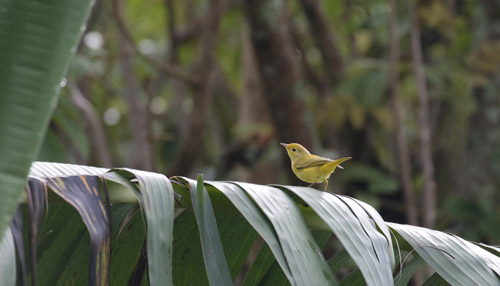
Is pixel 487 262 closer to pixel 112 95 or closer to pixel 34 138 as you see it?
pixel 34 138

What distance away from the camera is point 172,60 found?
973 centimetres

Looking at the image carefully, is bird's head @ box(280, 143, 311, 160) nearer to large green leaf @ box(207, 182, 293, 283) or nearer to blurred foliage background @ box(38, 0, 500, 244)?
large green leaf @ box(207, 182, 293, 283)

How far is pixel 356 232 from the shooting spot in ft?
5.98

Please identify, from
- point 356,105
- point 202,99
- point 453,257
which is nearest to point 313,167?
point 453,257

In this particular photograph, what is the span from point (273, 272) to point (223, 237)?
20 cm

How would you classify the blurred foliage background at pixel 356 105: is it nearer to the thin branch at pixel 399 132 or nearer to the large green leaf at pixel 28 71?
the thin branch at pixel 399 132

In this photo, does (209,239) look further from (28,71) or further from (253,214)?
(28,71)

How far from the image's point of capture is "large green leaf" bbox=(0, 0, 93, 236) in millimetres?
1133

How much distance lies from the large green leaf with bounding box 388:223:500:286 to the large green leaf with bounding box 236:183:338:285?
0.34 m

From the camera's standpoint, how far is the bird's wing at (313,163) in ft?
10.1

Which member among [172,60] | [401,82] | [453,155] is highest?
[172,60]

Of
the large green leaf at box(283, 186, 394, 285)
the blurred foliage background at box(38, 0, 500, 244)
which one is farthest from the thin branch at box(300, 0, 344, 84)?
the large green leaf at box(283, 186, 394, 285)

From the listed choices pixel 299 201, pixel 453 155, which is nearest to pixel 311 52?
pixel 453 155

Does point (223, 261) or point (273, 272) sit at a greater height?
point (223, 261)
